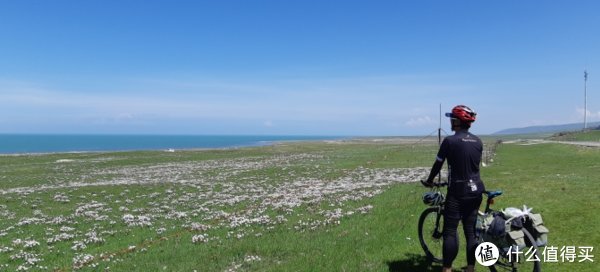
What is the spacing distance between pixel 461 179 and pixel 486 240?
1830mm

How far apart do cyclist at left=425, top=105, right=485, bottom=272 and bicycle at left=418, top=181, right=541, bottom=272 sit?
0.51 meters

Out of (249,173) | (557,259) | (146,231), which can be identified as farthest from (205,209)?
(249,173)

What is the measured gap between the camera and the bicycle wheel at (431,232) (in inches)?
486

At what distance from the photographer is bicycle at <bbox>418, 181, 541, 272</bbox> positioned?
32.4 ft

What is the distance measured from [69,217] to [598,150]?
59.8m

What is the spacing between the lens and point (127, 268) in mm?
14711

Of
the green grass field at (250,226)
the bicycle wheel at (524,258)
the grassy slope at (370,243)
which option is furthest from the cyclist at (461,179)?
the green grass field at (250,226)

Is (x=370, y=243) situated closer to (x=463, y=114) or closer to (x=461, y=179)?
(x=461, y=179)

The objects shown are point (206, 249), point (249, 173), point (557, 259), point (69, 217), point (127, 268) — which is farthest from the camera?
point (249, 173)

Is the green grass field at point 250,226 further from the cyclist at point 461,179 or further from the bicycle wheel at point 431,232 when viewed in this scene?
the cyclist at point 461,179

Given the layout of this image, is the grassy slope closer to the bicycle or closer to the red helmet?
the bicycle

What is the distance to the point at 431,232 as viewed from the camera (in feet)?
41.9

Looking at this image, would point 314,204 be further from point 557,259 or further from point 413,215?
point 557,259

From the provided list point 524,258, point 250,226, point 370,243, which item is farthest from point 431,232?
point 250,226
